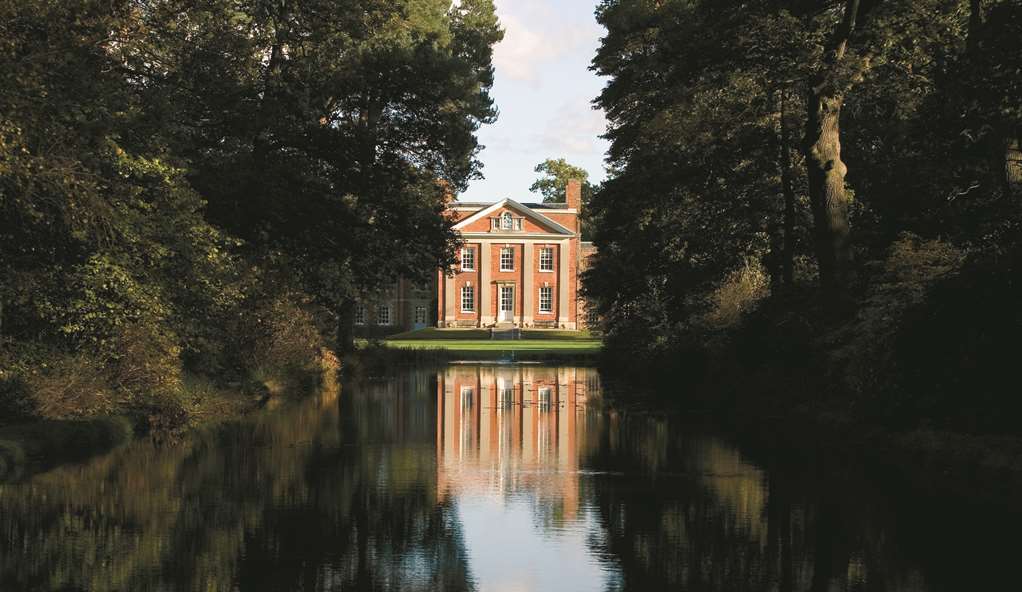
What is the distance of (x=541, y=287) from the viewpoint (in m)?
113

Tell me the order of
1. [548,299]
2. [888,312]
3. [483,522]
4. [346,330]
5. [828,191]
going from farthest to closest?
[548,299]
[346,330]
[828,191]
[888,312]
[483,522]

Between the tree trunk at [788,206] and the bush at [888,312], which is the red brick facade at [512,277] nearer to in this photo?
the tree trunk at [788,206]

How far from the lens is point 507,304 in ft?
373


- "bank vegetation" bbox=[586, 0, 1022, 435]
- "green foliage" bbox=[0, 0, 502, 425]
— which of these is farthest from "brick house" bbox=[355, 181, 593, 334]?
"green foliage" bbox=[0, 0, 502, 425]

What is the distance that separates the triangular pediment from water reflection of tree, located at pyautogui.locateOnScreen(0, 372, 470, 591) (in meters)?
93.0

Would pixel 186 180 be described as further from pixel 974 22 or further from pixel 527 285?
pixel 527 285

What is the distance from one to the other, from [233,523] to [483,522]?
8.06ft

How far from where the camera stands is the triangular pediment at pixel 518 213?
112250 millimetres

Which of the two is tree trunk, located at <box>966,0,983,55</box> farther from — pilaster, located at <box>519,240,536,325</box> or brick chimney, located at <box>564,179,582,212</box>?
brick chimney, located at <box>564,179,582,212</box>

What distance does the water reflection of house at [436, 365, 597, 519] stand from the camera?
1558 cm

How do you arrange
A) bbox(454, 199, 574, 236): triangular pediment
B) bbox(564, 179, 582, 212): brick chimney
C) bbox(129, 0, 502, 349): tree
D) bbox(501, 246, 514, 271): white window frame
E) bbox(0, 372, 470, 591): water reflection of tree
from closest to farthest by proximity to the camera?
1. bbox(0, 372, 470, 591): water reflection of tree
2. bbox(129, 0, 502, 349): tree
3. bbox(454, 199, 574, 236): triangular pediment
4. bbox(501, 246, 514, 271): white window frame
5. bbox(564, 179, 582, 212): brick chimney

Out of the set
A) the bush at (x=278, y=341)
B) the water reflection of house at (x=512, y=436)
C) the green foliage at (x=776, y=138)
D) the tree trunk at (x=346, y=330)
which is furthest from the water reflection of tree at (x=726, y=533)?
the tree trunk at (x=346, y=330)

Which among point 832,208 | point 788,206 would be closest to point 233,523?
point 832,208

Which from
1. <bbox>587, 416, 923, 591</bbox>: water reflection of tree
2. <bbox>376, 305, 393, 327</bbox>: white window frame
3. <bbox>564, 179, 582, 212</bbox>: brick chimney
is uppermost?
<bbox>564, 179, 582, 212</bbox>: brick chimney
